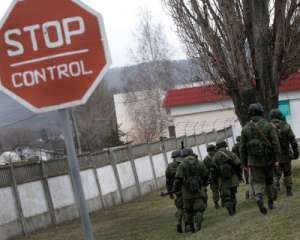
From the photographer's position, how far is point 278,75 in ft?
68.2

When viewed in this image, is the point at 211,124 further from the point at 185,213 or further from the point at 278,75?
the point at 185,213

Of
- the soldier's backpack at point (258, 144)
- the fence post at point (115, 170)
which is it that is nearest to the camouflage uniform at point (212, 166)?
the soldier's backpack at point (258, 144)

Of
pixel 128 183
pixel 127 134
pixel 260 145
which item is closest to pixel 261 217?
pixel 260 145

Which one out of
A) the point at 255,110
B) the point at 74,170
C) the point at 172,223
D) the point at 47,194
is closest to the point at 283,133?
the point at 255,110

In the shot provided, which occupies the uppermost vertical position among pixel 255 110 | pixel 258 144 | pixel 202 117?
pixel 255 110

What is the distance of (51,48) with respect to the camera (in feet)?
13.1

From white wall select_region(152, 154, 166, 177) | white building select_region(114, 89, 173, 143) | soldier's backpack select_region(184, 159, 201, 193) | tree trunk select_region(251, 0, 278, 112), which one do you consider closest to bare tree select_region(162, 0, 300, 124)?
tree trunk select_region(251, 0, 278, 112)

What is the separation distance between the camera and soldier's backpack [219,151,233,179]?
14016 millimetres

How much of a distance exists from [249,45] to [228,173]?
7.28 m

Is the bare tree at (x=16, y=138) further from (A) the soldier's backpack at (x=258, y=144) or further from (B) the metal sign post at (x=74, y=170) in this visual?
(B) the metal sign post at (x=74, y=170)

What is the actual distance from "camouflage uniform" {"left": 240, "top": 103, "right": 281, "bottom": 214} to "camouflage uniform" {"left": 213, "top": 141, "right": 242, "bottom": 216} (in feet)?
5.91

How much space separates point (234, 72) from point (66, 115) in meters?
16.7

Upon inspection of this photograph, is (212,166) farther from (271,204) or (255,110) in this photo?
(255,110)

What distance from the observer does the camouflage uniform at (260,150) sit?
12039 mm
